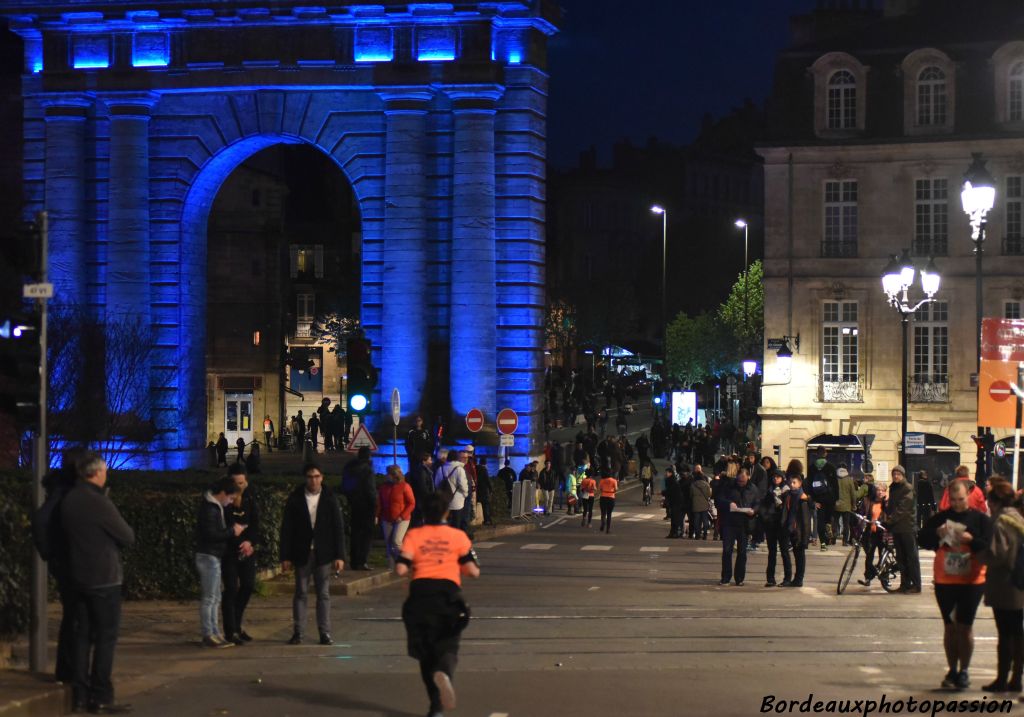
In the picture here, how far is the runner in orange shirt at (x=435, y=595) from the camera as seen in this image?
13.5 metres

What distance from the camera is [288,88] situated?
46.9 meters

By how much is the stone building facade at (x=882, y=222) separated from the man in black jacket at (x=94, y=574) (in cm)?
3906

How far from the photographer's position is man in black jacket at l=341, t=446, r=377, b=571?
2603 centimetres

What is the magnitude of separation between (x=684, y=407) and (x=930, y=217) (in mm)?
21892

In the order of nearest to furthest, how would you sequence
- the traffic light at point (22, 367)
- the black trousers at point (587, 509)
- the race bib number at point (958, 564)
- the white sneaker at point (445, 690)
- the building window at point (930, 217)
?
the white sneaker at point (445, 690)
the race bib number at point (958, 564)
the traffic light at point (22, 367)
the black trousers at point (587, 509)
the building window at point (930, 217)

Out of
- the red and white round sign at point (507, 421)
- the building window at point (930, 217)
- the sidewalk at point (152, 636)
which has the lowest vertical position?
the sidewalk at point (152, 636)

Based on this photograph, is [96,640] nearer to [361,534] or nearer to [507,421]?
[361,534]

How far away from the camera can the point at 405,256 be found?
1825 inches

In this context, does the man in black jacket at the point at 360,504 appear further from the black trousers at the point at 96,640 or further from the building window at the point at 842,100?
the building window at the point at 842,100

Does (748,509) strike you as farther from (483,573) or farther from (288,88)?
(288,88)

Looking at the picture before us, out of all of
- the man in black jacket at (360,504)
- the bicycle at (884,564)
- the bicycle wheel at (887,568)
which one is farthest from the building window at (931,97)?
the bicycle wheel at (887,568)

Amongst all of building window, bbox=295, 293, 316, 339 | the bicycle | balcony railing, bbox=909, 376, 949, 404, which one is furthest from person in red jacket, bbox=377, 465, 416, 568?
building window, bbox=295, 293, 316, 339

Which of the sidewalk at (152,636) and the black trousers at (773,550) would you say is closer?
the sidewalk at (152,636)

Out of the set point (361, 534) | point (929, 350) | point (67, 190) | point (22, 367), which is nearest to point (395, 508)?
point (361, 534)
